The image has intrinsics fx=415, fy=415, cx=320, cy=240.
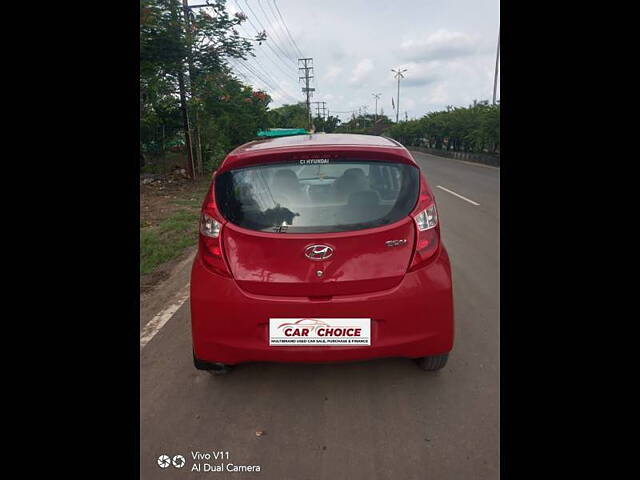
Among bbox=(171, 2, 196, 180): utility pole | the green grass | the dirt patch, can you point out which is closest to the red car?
the dirt patch

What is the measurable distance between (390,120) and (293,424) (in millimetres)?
86034

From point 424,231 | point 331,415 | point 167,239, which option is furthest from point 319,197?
point 167,239

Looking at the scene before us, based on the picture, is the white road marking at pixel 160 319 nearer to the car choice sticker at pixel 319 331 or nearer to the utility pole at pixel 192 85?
the car choice sticker at pixel 319 331

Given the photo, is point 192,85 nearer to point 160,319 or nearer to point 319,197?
point 160,319

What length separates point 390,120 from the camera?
83312mm

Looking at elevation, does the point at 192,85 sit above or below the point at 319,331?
above

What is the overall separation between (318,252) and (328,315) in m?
0.34

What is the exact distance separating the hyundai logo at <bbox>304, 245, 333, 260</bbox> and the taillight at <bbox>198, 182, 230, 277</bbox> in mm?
467

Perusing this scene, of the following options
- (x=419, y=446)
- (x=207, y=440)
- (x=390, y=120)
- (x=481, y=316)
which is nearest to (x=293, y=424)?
(x=207, y=440)

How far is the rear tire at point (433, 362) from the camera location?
257 centimetres

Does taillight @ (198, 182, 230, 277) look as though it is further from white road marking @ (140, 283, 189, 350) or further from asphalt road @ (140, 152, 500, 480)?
white road marking @ (140, 283, 189, 350)

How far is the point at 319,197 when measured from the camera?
7.96ft

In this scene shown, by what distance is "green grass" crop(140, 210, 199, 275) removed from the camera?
5.29 metres
